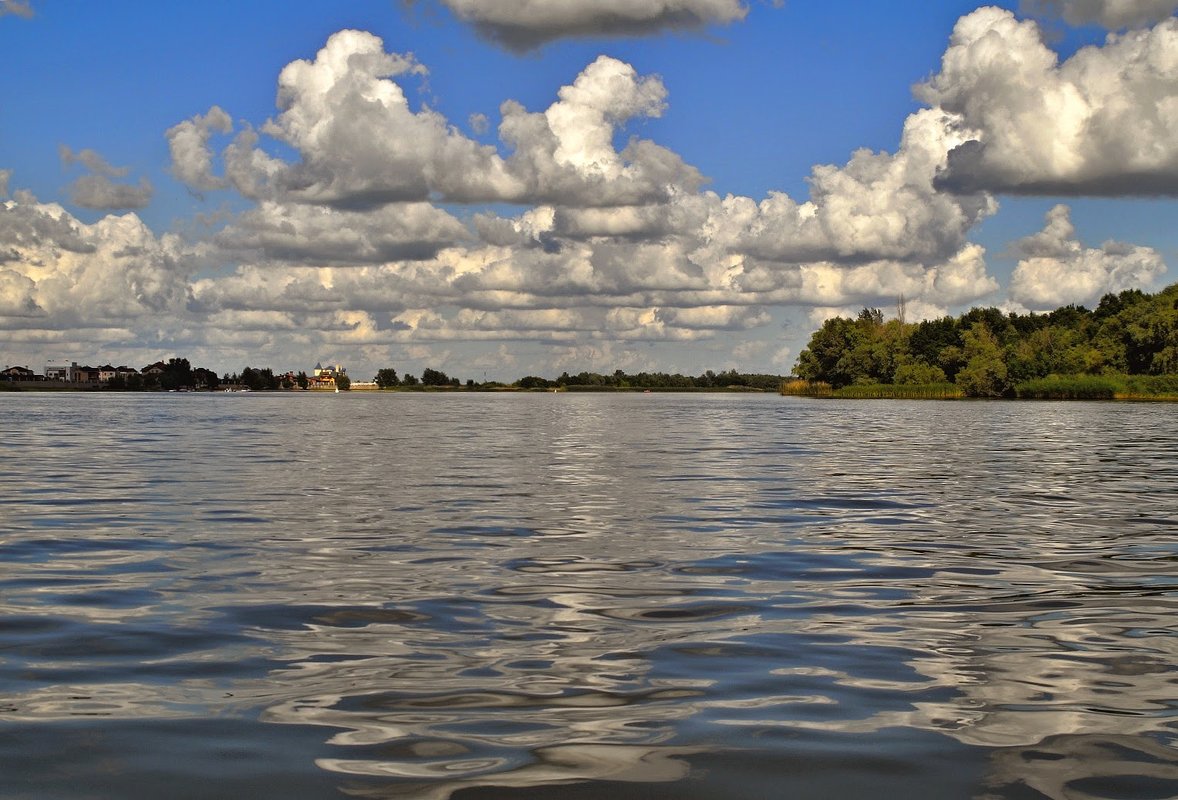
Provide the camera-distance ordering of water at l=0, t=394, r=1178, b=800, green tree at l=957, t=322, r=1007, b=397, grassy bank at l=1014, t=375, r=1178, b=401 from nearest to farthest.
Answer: water at l=0, t=394, r=1178, b=800 < grassy bank at l=1014, t=375, r=1178, b=401 < green tree at l=957, t=322, r=1007, b=397

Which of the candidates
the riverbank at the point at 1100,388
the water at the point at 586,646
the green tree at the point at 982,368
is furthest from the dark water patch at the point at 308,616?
the green tree at the point at 982,368

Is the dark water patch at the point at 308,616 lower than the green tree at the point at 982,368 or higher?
lower

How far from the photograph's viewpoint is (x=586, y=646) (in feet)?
39.1

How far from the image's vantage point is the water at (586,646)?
804cm

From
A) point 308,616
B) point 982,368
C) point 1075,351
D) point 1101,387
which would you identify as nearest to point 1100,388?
point 1101,387

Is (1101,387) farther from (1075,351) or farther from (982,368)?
(982,368)

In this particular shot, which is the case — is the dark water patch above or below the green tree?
below

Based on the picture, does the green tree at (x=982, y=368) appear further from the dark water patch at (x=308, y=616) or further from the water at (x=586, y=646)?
the dark water patch at (x=308, y=616)

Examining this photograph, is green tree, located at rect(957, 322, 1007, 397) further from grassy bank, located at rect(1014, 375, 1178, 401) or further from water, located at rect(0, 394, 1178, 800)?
water, located at rect(0, 394, 1178, 800)

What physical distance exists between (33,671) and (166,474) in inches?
1028

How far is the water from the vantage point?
8.04m

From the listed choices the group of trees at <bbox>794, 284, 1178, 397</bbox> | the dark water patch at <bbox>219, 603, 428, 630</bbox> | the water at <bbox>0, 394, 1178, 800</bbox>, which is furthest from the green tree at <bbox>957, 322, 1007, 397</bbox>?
the dark water patch at <bbox>219, 603, 428, 630</bbox>

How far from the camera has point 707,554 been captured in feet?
62.2

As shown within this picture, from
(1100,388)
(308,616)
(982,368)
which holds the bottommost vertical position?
(308,616)
